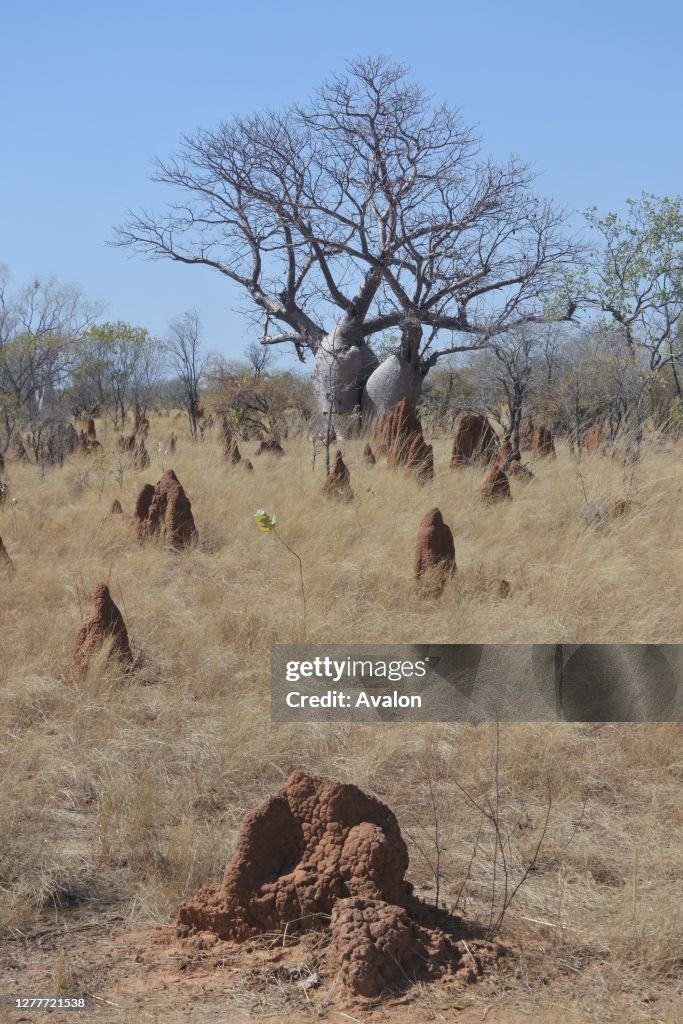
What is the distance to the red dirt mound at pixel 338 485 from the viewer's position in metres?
9.23

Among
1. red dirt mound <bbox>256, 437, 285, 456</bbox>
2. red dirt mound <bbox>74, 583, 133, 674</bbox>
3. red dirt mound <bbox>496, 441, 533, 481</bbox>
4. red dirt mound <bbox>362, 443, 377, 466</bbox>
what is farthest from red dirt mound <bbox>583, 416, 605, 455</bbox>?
red dirt mound <bbox>74, 583, 133, 674</bbox>

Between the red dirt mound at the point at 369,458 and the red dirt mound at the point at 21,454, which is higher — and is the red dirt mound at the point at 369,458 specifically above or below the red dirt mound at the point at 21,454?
below

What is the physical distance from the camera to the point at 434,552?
660 cm

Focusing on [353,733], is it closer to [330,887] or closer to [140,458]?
[330,887]

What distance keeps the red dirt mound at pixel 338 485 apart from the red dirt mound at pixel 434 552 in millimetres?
2583

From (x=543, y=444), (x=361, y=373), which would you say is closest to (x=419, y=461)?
(x=543, y=444)

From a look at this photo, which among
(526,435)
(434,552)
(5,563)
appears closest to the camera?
(434,552)

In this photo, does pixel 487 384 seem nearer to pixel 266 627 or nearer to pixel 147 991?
pixel 266 627

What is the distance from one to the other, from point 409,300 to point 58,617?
13157mm

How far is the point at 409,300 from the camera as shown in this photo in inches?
727

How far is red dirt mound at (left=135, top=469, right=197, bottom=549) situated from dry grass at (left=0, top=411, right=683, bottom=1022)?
0.16m

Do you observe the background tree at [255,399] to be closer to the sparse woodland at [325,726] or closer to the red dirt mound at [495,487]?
the sparse woodland at [325,726]

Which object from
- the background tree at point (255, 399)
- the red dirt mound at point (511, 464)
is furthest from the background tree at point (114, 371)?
the red dirt mound at point (511, 464)

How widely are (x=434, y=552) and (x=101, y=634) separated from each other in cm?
207
